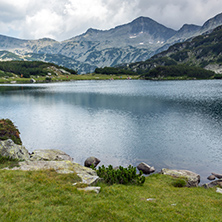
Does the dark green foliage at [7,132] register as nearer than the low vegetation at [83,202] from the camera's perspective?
No

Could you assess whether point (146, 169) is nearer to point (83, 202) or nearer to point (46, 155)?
point (46, 155)

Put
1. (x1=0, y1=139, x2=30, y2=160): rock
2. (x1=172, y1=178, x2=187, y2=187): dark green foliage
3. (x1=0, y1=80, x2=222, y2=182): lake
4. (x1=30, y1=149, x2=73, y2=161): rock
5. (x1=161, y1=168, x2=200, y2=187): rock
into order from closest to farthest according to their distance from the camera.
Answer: (x1=172, y1=178, x2=187, y2=187): dark green foliage, (x1=0, y1=139, x2=30, y2=160): rock, (x1=161, y1=168, x2=200, y2=187): rock, (x1=30, y1=149, x2=73, y2=161): rock, (x1=0, y1=80, x2=222, y2=182): lake

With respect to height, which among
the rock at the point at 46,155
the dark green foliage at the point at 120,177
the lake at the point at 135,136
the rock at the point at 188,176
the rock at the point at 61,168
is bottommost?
the lake at the point at 135,136

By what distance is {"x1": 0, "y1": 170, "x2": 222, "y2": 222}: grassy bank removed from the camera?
1333 centimetres

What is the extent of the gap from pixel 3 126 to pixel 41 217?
27.3m

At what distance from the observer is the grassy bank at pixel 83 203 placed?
1333 cm

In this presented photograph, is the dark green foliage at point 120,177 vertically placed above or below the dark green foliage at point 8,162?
below

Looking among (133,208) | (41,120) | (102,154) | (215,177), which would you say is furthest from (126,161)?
(41,120)

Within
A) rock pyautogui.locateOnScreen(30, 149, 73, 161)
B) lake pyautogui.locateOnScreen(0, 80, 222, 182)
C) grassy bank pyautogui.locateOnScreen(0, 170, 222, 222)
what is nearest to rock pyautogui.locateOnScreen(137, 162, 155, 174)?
lake pyautogui.locateOnScreen(0, 80, 222, 182)

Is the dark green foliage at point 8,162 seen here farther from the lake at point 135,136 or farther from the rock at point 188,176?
the rock at point 188,176

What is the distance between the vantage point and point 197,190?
23203mm

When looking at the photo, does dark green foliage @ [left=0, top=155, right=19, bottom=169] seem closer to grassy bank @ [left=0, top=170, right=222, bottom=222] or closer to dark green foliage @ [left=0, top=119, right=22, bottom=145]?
grassy bank @ [left=0, top=170, right=222, bottom=222]

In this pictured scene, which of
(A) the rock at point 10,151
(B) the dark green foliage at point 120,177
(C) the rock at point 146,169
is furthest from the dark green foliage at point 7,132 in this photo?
(C) the rock at point 146,169

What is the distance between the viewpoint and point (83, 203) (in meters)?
14.6
